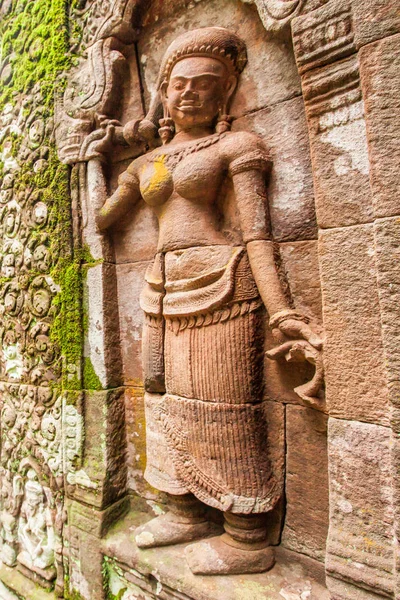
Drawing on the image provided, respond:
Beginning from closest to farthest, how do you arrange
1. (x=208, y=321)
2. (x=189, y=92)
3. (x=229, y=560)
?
(x=229, y=560)
(x=208, y=321)
(x=189, y=92)

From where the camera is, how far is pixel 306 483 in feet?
5.89

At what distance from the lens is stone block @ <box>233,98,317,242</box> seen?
5.93 ft

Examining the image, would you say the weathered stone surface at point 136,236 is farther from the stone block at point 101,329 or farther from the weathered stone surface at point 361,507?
the weathered stone surface at point 361,507

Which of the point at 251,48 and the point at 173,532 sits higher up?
the point at 251,48

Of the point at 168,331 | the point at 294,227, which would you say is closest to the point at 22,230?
the point at 168,331

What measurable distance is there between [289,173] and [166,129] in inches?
33.3

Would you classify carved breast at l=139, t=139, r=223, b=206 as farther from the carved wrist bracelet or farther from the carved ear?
the carved wrist bracelet

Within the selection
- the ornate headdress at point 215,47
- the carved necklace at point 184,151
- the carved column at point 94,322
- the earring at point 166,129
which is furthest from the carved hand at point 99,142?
the ornate headdress at point 215,47

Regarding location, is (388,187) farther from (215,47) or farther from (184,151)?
(215,47)

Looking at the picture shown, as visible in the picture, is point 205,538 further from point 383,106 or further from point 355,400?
point 383,106

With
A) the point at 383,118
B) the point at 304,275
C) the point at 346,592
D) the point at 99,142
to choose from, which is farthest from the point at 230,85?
the point at 346,592

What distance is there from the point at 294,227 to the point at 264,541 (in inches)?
63.5

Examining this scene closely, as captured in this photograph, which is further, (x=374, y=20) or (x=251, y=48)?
(x=251, y=48)

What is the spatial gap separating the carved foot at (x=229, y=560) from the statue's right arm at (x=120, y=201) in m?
2.02
